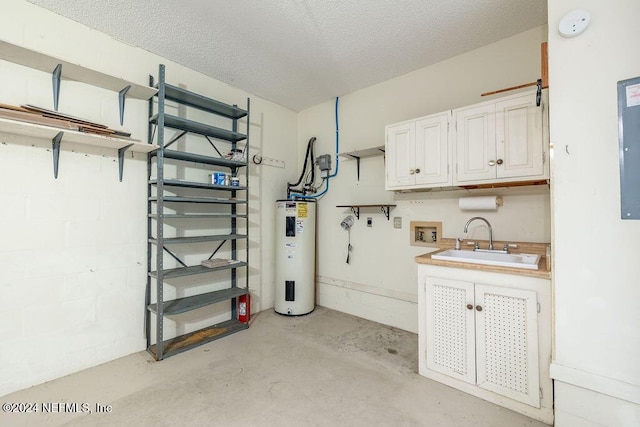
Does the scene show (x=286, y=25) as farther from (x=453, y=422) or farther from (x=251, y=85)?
(x=453, y=422)

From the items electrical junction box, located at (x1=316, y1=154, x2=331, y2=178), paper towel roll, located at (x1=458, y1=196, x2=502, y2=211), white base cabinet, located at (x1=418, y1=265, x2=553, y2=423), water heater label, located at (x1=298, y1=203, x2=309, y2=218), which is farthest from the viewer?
electrical junction box, located at (x1=316, y1=154, x2=331, y2=178)

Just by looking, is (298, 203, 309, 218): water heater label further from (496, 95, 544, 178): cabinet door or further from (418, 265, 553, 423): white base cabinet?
(496, 95, 544, 178): cabinet door

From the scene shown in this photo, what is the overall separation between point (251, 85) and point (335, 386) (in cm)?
320

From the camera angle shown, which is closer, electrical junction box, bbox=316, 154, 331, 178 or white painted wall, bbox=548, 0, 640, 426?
white painted wall, bbox=548, 0, 640, 426

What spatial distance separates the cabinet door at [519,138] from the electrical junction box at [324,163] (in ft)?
6.43

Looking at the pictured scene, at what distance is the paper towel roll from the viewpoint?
226 cm

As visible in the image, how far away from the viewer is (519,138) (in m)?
1.96

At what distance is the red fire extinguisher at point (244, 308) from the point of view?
3.02 m

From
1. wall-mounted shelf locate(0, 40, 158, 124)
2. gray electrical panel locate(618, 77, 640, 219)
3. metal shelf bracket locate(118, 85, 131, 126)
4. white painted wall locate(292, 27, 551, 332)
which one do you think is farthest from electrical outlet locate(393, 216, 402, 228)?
metal shelf bracket locate(118, 85, 131, 126)

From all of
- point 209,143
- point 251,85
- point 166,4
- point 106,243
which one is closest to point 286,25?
point 166,4

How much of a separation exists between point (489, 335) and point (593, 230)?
874 mm

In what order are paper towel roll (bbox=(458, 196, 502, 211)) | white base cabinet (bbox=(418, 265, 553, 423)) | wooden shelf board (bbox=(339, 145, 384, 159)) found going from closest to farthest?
1. white base cabinet (bbox=(418, 265, 553, 423))
2. paper towel roll (bbox=(458, 196, 502, 211))
3. wooden shelf board (bbox=(339, 145, 384, 159))

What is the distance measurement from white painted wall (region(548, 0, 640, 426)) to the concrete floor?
45cm

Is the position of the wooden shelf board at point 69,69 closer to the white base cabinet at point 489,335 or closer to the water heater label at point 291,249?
the water heater label at point 291,249
